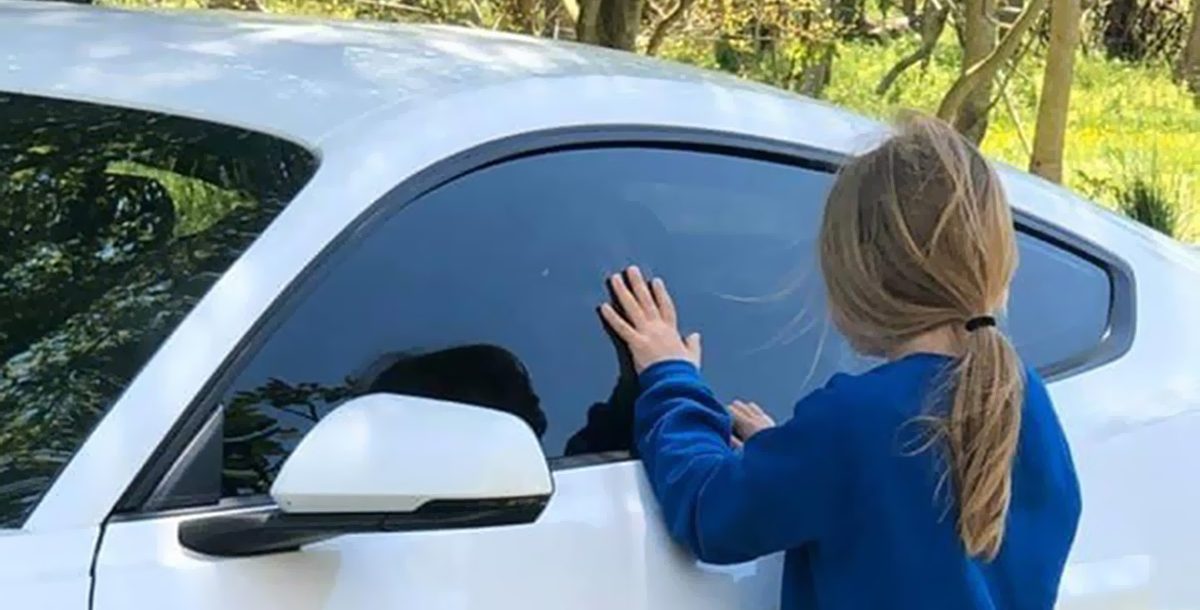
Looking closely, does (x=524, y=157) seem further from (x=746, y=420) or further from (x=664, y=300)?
(x=746, y=420)

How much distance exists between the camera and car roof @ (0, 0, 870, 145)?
78.9 inches

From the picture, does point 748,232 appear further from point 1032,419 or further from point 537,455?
point 537,455

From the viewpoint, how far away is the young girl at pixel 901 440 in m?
1.90

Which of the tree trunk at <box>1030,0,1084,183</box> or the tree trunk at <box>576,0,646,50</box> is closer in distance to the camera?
the tree trunk at <box>576,0,646,50</box>

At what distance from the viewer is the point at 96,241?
1.91 metres

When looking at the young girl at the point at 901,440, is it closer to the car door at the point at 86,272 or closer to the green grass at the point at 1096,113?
the car door at the point at 86,272

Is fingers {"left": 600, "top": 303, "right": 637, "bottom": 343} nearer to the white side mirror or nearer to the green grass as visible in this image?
the white side mirror

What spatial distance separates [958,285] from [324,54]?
0.83 m

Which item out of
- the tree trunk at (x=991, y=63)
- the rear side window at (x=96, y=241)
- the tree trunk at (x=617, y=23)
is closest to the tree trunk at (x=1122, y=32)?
the tree trunk at (x=991, y=63)

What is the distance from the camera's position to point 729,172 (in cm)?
227

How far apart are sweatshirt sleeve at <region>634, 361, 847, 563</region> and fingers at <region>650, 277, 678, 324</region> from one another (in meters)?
0.15

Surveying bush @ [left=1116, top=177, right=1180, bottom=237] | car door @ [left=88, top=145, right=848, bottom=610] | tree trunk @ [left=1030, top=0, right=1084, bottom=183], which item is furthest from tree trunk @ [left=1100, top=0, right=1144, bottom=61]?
car door @ [left=88, top=145, right=848, bottom=610]

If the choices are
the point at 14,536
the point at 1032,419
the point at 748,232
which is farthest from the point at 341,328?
the point at 1032,419

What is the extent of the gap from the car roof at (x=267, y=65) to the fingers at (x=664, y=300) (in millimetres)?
267
